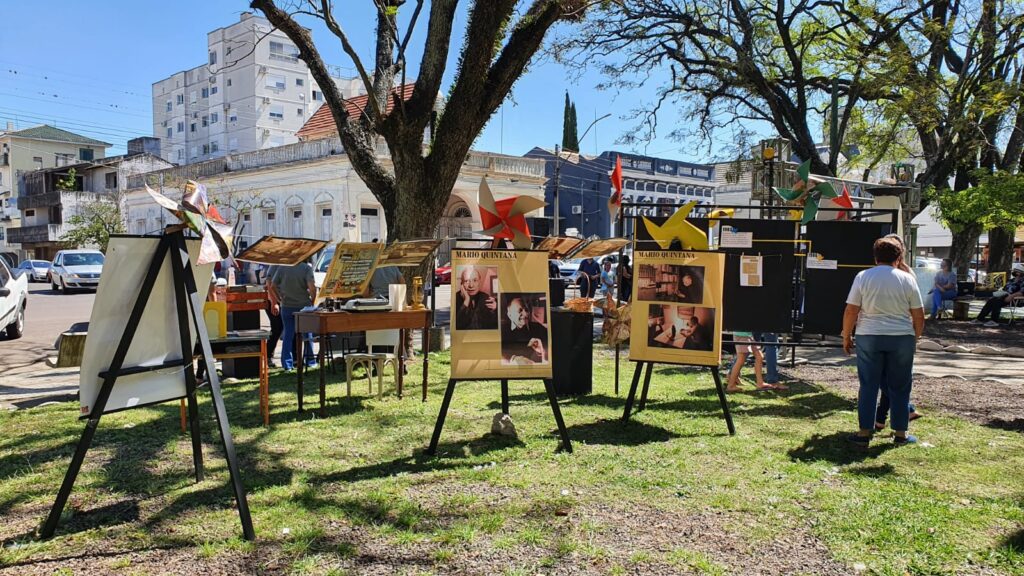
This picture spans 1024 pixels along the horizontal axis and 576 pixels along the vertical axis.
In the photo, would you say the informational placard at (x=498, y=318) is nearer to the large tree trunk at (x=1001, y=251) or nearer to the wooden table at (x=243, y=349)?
the wooden table at (x=243, y=349)

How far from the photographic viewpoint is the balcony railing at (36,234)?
52.6 m

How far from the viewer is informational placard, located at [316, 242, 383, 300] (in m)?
7.13

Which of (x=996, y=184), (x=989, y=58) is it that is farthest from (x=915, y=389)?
(x=989, y=58)

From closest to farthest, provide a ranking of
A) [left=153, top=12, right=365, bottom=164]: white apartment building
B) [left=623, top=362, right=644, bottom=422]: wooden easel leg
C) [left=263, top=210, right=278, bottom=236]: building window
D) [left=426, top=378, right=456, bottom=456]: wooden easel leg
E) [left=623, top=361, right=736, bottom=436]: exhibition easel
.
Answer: [left=426, top=378, right=456, bottom=456]: wooden easel leg → [left=623, top=361, right=736, bottom=436]: exhibition easel → [left=623, top=362, right=644, bottom=422]: wooden easel leg → [left=263, top=210, right=278, bottom=236]: building window → [left=153, top=12, right=365, bottom=164]: white apartment building

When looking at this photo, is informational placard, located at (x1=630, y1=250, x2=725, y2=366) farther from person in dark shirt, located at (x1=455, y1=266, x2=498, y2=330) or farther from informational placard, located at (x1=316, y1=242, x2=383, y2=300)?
informational placard, located at (x1=316, y1=242, x2=383, y2=300)

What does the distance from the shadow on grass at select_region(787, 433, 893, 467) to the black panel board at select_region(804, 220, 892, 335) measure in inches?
91.5

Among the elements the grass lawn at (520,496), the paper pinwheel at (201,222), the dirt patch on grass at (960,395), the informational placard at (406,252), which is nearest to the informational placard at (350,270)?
the informational placard at (406,252)

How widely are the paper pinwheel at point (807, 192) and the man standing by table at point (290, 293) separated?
6.12 metres

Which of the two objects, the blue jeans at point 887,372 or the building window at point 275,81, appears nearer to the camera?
the blue jeans at point 887,372

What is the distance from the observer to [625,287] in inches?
481

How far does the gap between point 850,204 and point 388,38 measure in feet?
24.5

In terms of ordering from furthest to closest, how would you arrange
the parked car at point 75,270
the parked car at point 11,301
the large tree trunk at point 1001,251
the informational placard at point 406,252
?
the parked car at point 75,270
the large tree trunk at point 1001,251
the parked car at point 11,301
the informational placard at point 406,252

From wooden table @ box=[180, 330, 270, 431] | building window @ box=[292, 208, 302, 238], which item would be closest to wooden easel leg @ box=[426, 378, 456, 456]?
wooden table @ box=[180, 330, 270, 431]

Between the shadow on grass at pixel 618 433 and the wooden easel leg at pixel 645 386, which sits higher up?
the wooden easel leg at pixel 645 386
